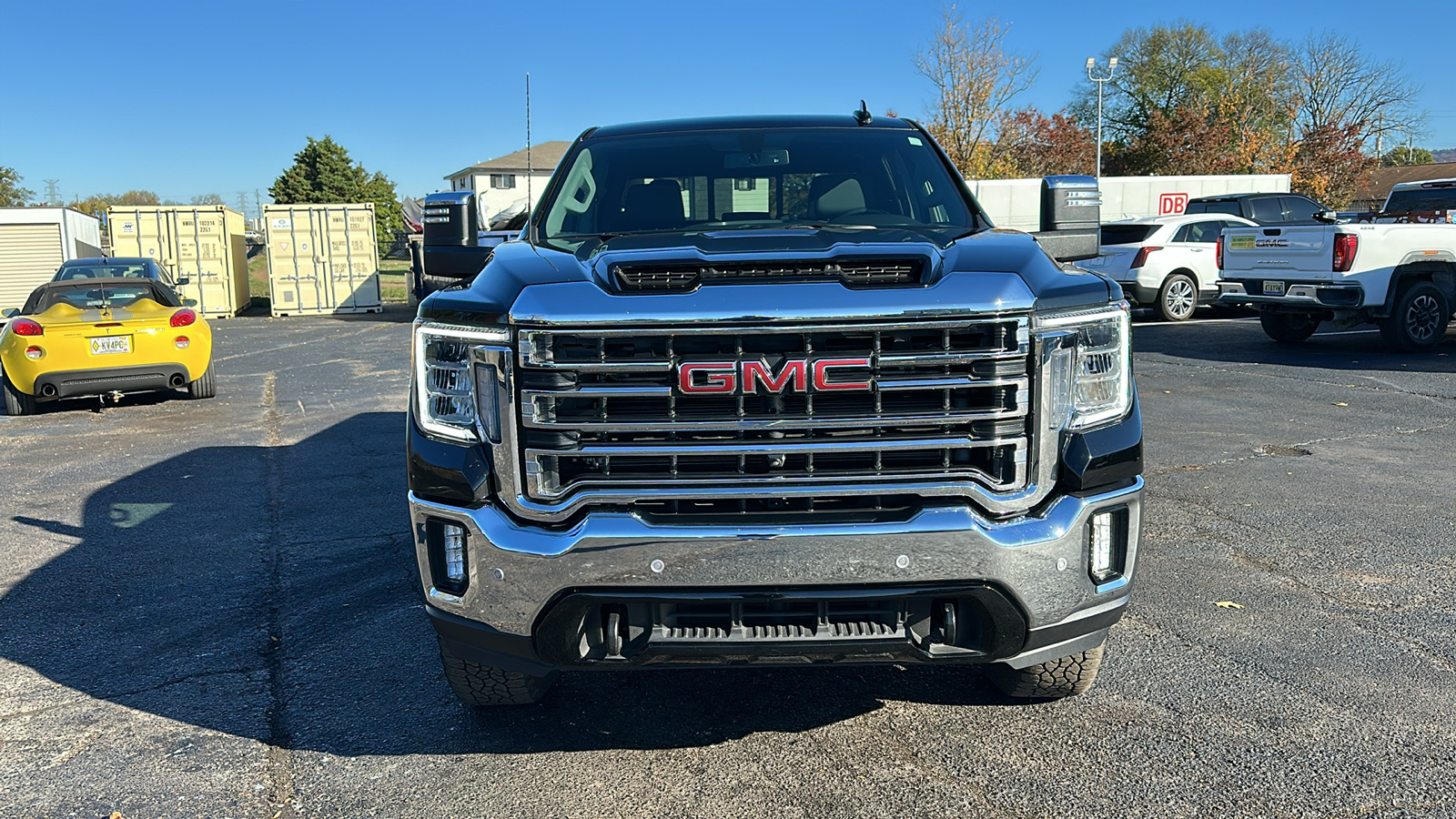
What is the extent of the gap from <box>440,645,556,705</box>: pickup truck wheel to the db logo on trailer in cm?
3059

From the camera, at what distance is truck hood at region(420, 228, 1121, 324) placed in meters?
2.82

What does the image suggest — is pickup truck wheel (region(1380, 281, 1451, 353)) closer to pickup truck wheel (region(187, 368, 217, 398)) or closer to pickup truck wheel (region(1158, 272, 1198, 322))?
pickup truck wheel (region(1158, 272, 1198, 322))

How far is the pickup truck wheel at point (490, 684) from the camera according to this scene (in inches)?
132

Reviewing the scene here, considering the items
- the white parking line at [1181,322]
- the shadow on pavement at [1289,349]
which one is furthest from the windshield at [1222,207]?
the shadow on pavement at [1289,349]

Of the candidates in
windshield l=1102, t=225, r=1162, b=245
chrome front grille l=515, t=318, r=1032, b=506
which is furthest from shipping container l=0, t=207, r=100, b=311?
chrome front grille l=515, t=318, r=1032, b=506

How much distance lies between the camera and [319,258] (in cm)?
2803

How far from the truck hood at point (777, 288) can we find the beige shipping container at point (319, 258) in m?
26.6

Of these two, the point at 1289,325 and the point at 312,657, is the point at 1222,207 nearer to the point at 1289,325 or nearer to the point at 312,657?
the point at 1289,325

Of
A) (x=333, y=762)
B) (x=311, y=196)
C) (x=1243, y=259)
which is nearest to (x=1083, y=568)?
(x=333, y=762)

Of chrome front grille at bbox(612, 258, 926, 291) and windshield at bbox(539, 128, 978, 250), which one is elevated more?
windshield at bbox(539, 128, 978, 250)

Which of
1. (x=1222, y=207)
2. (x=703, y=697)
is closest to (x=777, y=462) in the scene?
(x=703, y=697)

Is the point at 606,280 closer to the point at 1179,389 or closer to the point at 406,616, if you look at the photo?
the point at 406,616

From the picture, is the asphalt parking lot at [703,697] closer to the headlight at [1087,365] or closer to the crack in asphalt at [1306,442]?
the crack in asphalt at [1306,442]

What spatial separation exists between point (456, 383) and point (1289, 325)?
13590mm
